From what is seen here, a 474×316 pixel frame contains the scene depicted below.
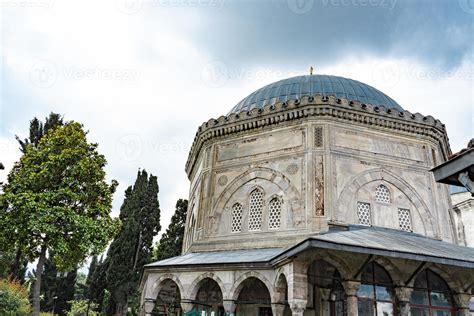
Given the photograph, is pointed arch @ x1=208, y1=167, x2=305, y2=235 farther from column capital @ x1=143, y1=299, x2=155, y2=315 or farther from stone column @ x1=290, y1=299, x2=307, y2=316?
stone column @ x1=290, y1=299, x2=307, y2=316

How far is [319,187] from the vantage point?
43.8 ft

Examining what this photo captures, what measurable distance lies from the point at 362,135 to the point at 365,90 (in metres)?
3.84

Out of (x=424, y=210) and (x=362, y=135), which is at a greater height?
(x=362, y=135)

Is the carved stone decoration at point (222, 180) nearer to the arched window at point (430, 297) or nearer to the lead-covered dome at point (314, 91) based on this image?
the lead-covered dome at point (314, 91)

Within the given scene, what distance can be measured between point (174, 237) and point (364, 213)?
532 inches

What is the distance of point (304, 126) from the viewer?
14.7 m

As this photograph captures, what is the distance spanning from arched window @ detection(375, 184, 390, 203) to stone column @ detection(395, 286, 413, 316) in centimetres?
386

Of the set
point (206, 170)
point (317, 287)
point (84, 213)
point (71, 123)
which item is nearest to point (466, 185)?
point (317, 287)

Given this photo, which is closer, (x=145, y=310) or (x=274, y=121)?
(x=145, y=310)

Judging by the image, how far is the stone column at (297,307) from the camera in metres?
9.62

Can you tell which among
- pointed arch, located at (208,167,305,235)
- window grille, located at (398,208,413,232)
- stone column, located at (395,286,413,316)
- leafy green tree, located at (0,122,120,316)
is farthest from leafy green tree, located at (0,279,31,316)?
window grille, located at (398,208,413,232)

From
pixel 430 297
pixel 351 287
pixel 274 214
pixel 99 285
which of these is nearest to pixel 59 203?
pixel 274 214

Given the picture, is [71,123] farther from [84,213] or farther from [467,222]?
[467,222]

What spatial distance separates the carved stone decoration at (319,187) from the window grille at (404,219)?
3183 mm
